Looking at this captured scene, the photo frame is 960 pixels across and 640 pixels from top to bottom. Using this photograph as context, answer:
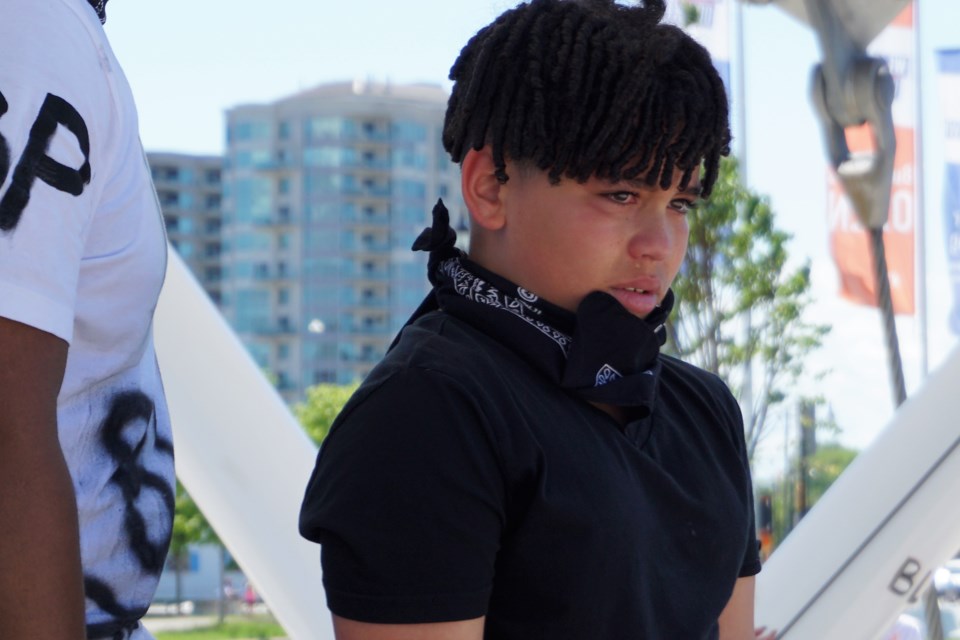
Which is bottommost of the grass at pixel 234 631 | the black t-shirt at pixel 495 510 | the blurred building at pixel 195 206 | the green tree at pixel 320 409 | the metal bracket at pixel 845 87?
the grass at pixel 234 631

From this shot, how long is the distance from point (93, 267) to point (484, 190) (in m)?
0.48

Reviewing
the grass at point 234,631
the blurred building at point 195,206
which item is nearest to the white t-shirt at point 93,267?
the grass at point 234,631

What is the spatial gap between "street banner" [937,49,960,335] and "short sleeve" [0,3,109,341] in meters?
9.63

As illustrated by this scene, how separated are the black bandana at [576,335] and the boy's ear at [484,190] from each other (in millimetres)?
58

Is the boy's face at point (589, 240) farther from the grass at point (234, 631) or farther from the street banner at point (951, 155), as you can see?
the grass at point (234, 631)

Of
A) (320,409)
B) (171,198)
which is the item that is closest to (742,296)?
(320,409)

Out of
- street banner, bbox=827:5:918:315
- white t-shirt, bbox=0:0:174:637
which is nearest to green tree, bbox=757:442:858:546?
street banner, bbox=827:5:918:315

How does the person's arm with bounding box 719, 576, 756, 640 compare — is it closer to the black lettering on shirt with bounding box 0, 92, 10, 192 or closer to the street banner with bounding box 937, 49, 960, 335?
the black lettering on shirt with bounding box 0, 92, 10, 192

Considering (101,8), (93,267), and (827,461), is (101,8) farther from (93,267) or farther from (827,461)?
(827,461)

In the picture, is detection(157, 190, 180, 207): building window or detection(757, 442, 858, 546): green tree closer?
detection(757, 442, 858, 546): green tree

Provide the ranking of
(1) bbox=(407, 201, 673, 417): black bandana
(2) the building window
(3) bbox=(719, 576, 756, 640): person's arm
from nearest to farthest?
(1) bbox=(407, 201, 673, 417): black bandana → (3) bbox=(719, 576, 756, 640): person's arm → (2) the building window

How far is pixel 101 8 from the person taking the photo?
1.27 meters

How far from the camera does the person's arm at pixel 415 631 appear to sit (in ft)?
4.26

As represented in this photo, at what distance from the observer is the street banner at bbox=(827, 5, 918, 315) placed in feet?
32.6
